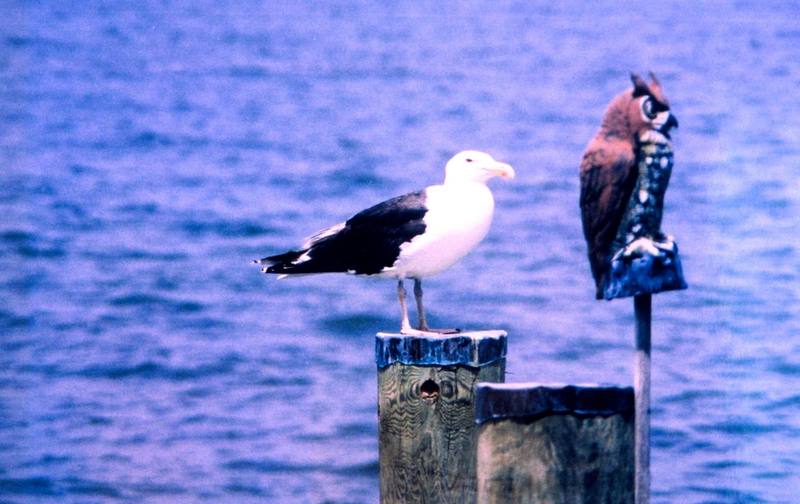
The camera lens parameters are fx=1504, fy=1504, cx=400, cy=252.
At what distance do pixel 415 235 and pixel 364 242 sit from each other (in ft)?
0.68

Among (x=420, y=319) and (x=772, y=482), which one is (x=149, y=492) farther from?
(x=420, y=319)

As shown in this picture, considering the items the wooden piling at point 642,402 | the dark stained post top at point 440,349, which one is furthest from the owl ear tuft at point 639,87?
the dark stained post top at point 440,349

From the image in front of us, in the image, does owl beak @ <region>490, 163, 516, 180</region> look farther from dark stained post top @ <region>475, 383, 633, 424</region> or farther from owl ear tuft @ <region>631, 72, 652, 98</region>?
dark stained post top @ <region>475, 383, 633, 424</region>

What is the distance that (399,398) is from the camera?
15.8 ft

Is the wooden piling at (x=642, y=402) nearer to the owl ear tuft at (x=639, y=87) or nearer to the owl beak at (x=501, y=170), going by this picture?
the owl ear tuft at (x=639, y=87)

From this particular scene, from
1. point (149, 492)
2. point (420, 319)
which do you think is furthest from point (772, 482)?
point (420, 319)

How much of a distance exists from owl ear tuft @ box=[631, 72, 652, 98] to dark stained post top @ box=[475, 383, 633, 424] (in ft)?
2.84

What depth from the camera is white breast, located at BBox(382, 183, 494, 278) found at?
5246mm

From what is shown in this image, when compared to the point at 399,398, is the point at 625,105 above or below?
above

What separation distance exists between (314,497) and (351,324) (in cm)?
307

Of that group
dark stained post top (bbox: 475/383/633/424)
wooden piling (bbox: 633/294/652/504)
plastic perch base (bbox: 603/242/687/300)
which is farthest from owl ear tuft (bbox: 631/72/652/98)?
dark stained post top (bbox: 475/383/633/424)

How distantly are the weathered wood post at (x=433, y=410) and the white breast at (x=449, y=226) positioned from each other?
52 centimetres

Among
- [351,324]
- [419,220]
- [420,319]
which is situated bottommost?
[420,319]

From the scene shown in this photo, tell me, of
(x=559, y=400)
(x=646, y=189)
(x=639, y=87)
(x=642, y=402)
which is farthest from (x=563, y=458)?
(x=639, y=87)
